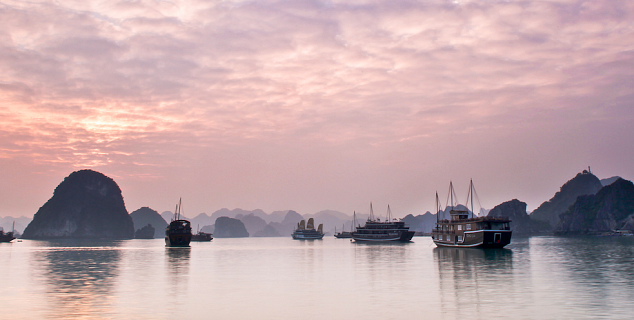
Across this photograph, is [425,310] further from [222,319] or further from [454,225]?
[454,225]

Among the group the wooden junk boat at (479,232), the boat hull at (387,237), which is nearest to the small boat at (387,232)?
the boat hull at (387,237)

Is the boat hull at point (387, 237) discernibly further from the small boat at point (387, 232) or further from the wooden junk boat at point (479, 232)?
the wooden junk boat at point (479, 232)

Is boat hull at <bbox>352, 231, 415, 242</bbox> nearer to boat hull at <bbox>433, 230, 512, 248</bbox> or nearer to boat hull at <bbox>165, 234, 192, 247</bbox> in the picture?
boat hull at <bbox>165, 234, 192, 247</bbox>

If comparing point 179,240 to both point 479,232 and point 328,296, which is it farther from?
point 328,296

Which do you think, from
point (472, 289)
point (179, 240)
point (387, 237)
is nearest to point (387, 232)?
point (387, 237)

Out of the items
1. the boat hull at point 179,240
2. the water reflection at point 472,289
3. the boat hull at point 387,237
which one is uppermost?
the water reflection at point 472,289

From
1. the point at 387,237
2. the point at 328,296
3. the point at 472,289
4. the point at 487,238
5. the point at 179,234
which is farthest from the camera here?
the point at 387,237

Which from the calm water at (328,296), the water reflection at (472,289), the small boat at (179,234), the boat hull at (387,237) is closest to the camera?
the calm water at (328,296)

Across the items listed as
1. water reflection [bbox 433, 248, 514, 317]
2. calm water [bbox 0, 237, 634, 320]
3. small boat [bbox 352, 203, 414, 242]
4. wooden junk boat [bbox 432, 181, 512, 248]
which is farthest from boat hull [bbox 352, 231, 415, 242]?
calm water [bbox 0, 237, 634, 320]

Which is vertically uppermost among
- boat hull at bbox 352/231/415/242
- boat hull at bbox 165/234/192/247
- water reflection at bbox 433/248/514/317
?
water reflection at bbox 433/248/514/317

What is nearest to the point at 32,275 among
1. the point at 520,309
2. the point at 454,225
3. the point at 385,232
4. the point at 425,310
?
the point at 425,310

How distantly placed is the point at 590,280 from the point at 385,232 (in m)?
149

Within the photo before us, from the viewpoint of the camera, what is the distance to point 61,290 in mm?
41094

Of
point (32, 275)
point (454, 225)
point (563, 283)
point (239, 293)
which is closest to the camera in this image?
point (239, 293)
